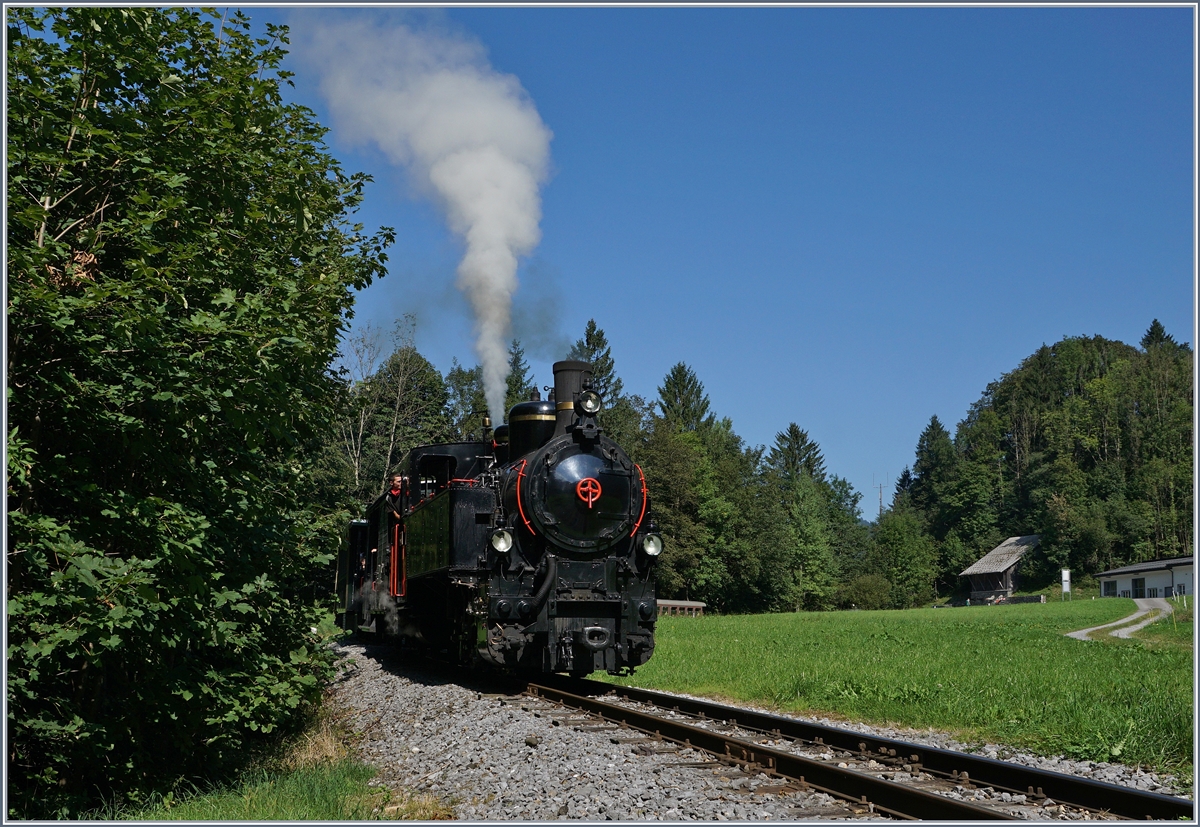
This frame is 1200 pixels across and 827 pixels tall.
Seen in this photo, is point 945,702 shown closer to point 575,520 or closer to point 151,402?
point 575,520

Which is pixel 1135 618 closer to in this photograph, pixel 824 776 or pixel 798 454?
pixel 824 776

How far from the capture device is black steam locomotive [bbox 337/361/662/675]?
11.9 metres

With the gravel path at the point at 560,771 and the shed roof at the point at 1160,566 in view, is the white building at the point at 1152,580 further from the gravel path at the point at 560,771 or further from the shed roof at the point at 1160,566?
the gravel path at the point at 560,771

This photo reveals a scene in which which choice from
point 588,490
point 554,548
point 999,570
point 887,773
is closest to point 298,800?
point 887,773

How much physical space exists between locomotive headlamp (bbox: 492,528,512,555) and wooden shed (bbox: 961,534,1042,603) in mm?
80219

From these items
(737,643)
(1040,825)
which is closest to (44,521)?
(1040,825)

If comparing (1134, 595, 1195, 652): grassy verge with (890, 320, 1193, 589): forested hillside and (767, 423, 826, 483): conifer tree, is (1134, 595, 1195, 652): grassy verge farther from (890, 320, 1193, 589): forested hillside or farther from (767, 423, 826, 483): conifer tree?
(767, 423, 826, 483): conifer tree

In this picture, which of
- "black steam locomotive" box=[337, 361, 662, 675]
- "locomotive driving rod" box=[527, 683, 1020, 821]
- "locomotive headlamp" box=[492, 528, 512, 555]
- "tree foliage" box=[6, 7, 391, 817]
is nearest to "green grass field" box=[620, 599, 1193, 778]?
"black steam locomotive" box=[337, 361, 662, 675]

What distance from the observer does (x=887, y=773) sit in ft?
23.6

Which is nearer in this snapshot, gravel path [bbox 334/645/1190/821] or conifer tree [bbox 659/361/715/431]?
gravel path [bbox 334/645/1190/821]

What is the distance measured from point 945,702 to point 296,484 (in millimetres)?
8046

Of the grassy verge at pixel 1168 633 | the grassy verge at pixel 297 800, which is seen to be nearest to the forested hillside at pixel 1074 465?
the grassy verge at pixel 1168 633

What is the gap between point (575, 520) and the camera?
40.3 ft

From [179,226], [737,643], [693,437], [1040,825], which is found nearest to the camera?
[1040,825]
